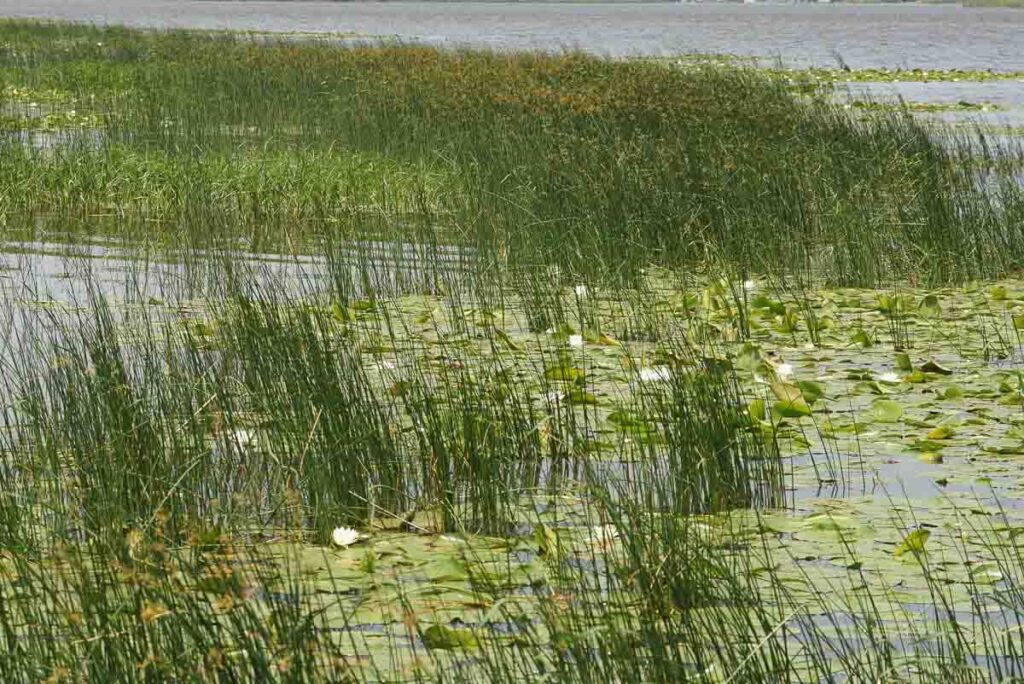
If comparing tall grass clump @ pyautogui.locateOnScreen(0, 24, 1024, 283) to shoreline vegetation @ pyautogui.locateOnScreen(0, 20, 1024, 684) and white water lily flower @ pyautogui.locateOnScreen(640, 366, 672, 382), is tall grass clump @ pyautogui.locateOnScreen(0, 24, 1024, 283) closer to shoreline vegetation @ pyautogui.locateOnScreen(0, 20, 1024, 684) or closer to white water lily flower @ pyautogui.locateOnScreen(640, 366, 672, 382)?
shoreline vegetation @ pyautogui.locateOnScreen(0, 20, 1024, 684)

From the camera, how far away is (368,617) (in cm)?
389

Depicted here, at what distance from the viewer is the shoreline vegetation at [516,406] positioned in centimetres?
355

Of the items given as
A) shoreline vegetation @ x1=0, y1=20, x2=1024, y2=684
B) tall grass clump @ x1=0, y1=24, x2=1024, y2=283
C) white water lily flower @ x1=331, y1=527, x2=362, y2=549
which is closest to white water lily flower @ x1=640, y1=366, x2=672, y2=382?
shoreline vegetation @ x1=0, y1=20, x2=1024, y2=684

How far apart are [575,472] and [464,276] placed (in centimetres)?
382

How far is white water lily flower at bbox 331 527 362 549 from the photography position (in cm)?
448

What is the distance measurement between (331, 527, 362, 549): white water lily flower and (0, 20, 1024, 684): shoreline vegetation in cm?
1

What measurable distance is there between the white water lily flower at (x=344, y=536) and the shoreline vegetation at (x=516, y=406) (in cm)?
1

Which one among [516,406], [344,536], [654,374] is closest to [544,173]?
[654,374]

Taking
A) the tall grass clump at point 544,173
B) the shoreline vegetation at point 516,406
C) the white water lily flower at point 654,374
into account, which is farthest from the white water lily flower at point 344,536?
the tall grass clump at point 544,173

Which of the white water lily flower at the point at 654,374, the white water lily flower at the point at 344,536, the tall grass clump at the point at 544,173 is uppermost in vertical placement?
the tall grass clump at the point at 544,173

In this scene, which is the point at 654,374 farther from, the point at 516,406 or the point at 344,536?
the point at 344,536

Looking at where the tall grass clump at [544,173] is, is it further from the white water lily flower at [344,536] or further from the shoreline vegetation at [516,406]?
the white water lily flower at [344,536]

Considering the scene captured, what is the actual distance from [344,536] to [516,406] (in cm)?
124

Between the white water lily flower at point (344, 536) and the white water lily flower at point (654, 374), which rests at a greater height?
the white water lily flower at point (654, 374)
